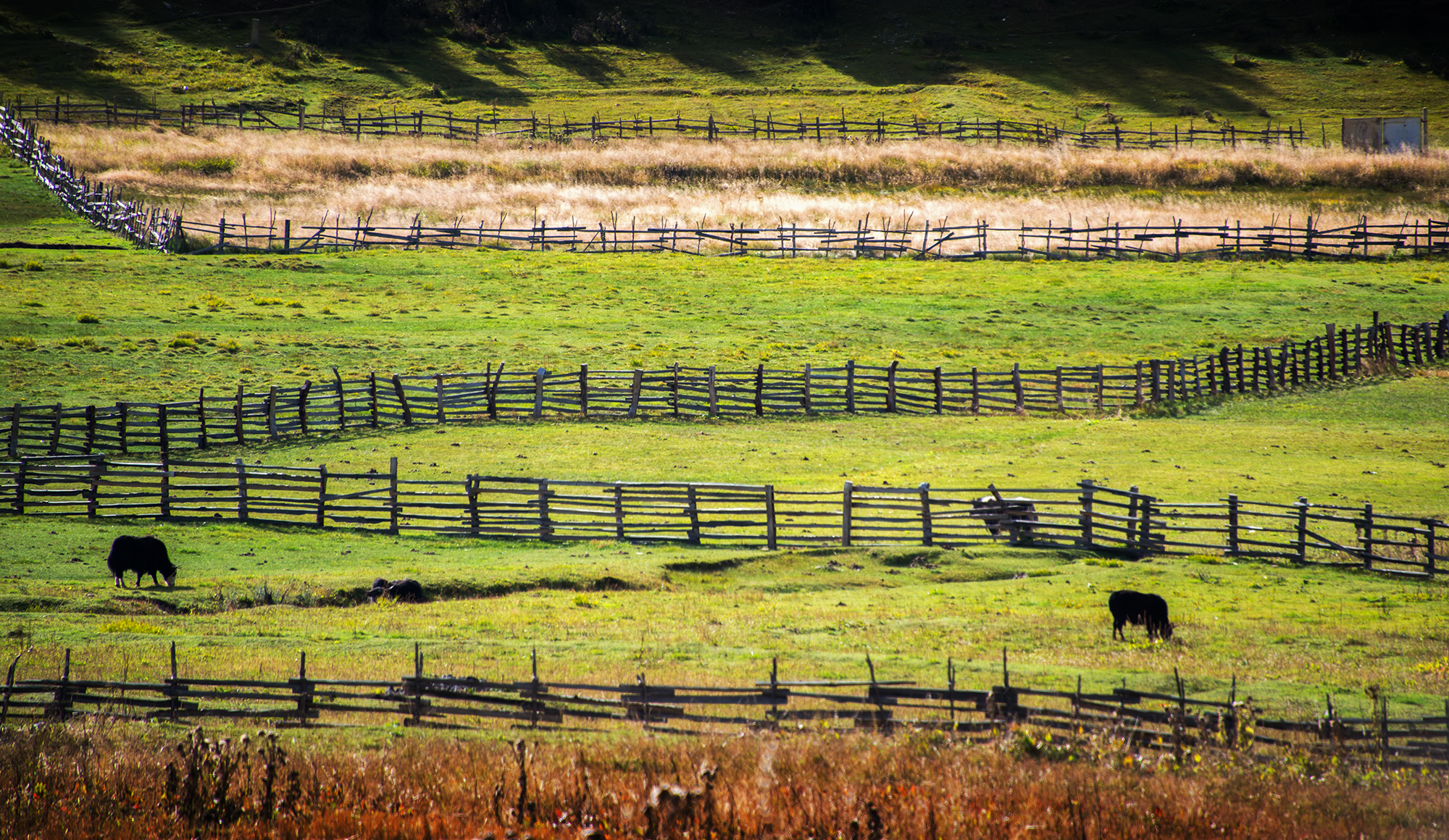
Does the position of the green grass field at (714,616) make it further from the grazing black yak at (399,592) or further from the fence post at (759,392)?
the fence post at (759,392)

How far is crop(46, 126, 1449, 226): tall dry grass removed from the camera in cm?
5731

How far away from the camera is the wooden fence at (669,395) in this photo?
88.9 feet

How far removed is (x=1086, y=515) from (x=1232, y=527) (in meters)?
2.51

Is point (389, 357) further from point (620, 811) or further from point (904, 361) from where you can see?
point (620, 811)

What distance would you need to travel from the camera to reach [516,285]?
4544cm

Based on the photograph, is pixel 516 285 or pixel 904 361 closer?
pixel 904 361

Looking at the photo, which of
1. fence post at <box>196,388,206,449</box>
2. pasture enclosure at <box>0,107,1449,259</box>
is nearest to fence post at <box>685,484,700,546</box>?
fence post at <box>196,388,206,449</box>

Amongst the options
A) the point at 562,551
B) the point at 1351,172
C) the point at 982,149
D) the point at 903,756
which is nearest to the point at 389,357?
the point at 562,551

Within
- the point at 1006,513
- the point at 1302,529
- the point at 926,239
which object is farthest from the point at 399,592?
the point at 926,239

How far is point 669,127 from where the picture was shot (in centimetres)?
7662

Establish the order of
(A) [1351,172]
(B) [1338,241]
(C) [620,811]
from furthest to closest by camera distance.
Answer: (A) [1351,172] → (B) [1338,241] → (C) [620,811]

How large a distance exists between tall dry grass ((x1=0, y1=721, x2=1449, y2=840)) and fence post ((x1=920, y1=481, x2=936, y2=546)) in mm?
12007

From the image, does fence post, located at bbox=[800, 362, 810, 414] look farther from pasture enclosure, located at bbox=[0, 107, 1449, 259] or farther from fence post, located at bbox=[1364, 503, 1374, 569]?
pasture enclosure, located at bbox=[0, 107, 1449, 259]

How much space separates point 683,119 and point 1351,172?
43094 millimetres
